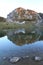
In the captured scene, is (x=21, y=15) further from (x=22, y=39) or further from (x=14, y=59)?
(x=14, y=59)

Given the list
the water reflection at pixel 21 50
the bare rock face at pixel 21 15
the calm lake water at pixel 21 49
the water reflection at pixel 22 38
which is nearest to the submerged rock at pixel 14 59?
the calm lake water at pixel 21 49

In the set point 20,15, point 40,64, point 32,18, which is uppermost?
point 20,15

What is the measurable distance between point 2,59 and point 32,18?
106 meters

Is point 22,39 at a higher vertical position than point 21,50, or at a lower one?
higher

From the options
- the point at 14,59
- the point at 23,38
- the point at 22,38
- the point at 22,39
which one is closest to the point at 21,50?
the point at 14,59

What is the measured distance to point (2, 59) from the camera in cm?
1332

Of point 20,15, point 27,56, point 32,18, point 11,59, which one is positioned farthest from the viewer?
point 20,15

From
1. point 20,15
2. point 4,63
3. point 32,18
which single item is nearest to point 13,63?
point 4,63

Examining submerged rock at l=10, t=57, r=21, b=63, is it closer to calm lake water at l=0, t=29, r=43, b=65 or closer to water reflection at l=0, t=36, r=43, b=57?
calm lake water at l=0, t=29, r=43, b=65

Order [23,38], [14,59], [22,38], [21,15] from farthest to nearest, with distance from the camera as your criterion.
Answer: [21,15] < [23,38] < [22,38] < [14,59]

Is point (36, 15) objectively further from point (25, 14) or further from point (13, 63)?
point (13, 63)

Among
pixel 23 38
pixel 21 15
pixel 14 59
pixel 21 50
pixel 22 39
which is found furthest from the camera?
pixel 21 15

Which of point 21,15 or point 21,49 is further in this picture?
point 21,15

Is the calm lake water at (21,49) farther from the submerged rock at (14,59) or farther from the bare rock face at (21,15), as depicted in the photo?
the bare rock face at (21,15)
